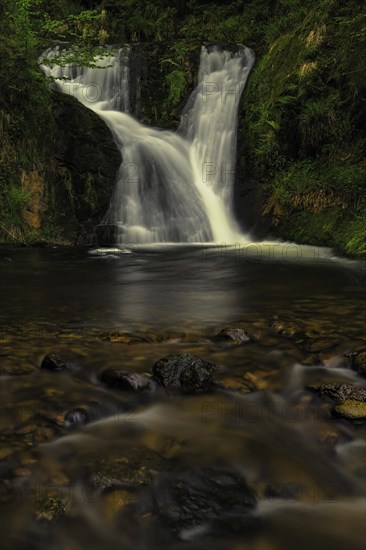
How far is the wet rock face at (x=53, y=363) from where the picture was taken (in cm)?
365

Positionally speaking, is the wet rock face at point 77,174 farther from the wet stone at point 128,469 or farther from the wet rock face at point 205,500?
the wet rock face at point 205,500

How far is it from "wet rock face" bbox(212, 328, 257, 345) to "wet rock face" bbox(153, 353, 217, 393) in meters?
0.75

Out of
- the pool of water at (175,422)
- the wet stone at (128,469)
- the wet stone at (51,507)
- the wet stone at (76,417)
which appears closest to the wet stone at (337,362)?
the pool of water at (175,422)

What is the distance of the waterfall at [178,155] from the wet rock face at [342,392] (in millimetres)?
9498

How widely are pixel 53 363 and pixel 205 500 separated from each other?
69.2 inches

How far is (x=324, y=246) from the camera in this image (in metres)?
10.8

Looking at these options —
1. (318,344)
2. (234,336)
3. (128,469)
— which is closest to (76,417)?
(128,469)

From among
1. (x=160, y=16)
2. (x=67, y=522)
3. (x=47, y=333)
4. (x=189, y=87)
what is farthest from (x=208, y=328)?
(x=160, y=16)

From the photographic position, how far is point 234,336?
432 centimetres

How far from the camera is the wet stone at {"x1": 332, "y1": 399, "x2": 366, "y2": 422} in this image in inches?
117

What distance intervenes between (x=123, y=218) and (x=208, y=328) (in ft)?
27.1

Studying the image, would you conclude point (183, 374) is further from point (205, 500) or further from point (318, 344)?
point (318, 344)

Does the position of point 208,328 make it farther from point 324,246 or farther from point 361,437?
point 324,246

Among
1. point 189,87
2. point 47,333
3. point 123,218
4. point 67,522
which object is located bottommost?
point 67,522
